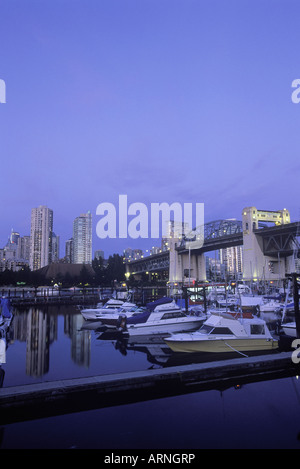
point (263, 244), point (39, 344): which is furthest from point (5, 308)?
point (263, 244)

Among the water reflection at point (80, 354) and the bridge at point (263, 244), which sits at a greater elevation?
the bridge at point (263, 244)

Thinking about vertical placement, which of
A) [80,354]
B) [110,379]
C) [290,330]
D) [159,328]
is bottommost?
[80,354]

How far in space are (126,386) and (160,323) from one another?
13.9 m

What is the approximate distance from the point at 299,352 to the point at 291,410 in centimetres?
592

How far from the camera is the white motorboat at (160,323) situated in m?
25.8

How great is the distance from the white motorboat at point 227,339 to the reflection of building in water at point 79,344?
5.71 m

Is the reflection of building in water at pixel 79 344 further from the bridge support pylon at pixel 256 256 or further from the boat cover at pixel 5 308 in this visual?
the bridge support pylon at pixel 256 256

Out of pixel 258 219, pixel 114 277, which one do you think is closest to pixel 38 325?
pixel 258 219

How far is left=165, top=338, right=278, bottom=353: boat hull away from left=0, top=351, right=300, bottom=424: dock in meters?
3.78

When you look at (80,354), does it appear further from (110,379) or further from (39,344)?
(110,379)

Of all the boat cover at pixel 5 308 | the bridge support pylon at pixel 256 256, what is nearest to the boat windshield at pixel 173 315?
the boat cover at pixel 5 308

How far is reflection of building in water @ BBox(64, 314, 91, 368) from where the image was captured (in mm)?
19812

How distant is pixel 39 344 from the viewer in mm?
24922
